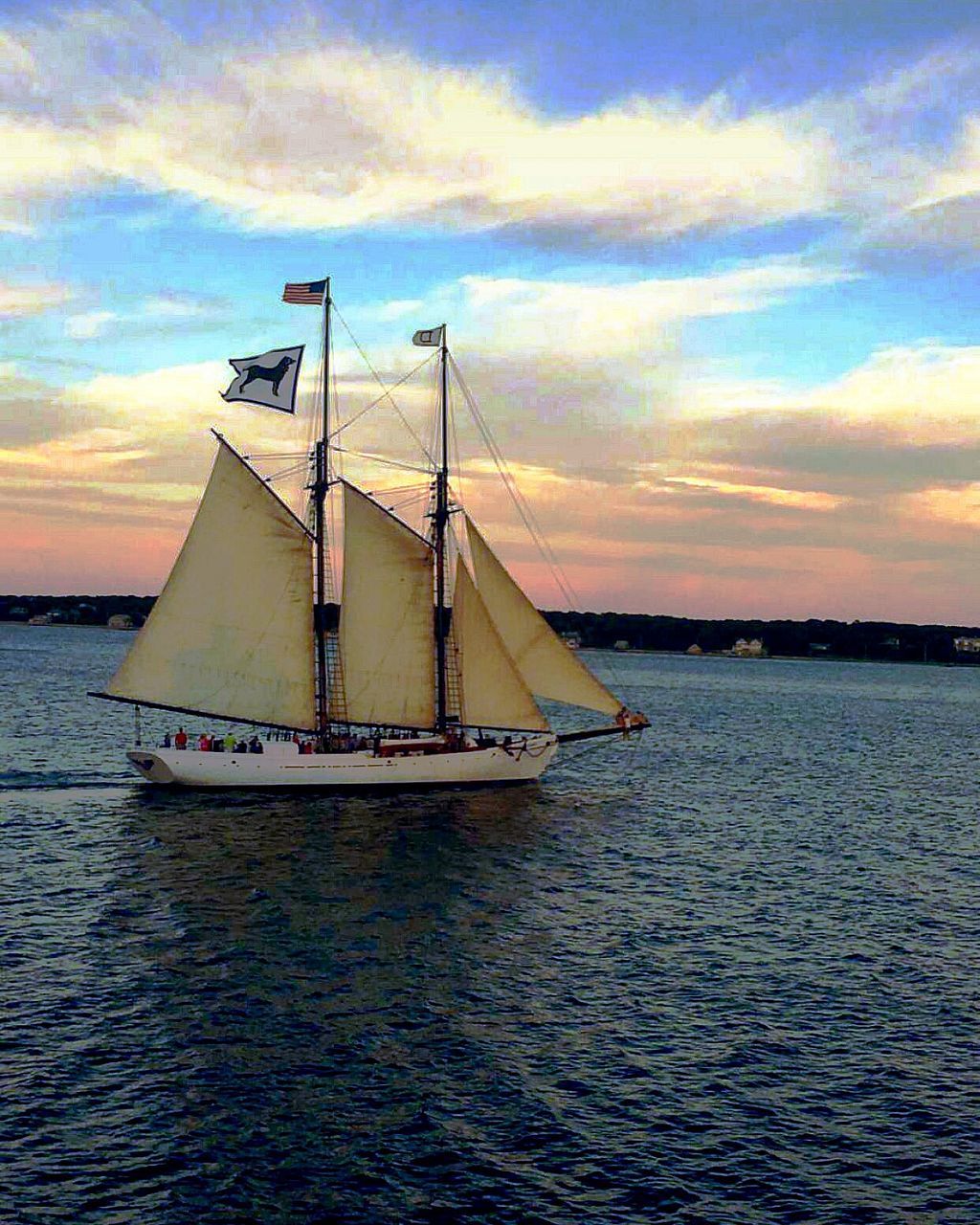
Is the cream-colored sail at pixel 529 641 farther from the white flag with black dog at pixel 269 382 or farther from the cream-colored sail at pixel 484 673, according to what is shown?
the white flag with black dog at pixel 269 382

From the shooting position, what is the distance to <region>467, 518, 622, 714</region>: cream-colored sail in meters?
59.8

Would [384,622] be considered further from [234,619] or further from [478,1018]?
[478,1018]

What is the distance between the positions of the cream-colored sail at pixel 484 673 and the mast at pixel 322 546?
661cm

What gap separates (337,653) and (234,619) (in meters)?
5.66

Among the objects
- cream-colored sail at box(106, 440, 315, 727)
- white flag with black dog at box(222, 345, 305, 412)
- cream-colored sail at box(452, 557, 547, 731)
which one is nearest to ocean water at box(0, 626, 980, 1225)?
cream-colored sail at box(106, 440, 315, 727)

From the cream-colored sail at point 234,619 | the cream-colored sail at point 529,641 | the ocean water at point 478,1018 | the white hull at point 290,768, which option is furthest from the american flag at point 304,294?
the ocean water at point 478,1018

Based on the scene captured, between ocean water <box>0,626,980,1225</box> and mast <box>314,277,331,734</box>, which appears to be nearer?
ocean water <box>0,626,980,1225</box>

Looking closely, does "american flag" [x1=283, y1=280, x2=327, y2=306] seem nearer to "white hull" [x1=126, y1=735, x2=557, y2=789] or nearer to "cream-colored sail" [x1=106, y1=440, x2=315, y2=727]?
"cream-colored sail" [x1=106, y1=440, x2=315, y2=727]

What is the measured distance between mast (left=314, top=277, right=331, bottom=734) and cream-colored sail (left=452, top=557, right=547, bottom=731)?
661cm

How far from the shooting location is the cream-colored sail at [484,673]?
59.6 metres

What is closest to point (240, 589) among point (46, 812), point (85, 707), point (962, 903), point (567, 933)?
point (46, 812)

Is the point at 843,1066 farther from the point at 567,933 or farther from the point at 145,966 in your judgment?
the point at 145,966

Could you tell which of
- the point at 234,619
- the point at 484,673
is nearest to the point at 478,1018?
the point at 484,673

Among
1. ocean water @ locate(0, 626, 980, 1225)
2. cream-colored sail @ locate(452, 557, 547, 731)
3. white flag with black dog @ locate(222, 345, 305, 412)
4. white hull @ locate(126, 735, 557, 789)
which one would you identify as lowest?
ocean water @ locate(0, 626, 980, 1225)
